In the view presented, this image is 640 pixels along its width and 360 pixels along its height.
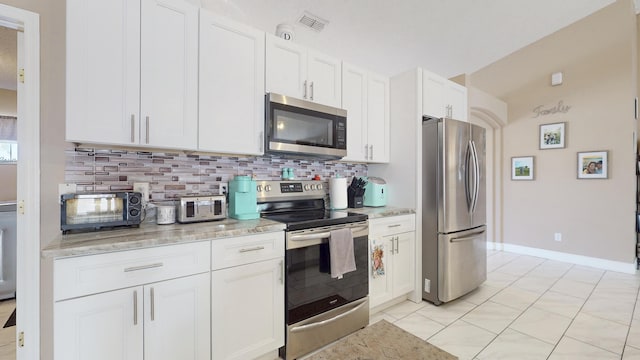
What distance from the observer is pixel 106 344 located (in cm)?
127

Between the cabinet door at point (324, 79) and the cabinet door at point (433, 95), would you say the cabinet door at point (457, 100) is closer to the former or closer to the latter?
the cabinet door at point (433, 95)

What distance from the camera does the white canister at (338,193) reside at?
104 inches

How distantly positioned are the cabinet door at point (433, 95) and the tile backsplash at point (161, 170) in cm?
151

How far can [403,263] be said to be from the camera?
103 inches

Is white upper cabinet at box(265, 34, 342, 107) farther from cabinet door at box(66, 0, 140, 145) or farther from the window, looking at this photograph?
the window

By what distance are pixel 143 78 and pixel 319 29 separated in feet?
6.27

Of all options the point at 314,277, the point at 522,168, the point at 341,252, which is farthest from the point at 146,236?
the point at 522,168

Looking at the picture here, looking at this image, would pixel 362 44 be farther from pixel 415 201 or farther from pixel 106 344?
pixel 106 344

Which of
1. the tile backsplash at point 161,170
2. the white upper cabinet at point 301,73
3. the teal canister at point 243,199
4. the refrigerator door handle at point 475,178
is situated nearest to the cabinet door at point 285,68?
the white upper cabinet at point 301,73

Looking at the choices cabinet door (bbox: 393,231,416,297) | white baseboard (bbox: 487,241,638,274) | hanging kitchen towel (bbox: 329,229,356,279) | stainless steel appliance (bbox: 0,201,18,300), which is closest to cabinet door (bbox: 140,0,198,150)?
hanging kitchen towel (bbox: 329,229,356,279)

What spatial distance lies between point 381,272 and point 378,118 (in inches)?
59.9

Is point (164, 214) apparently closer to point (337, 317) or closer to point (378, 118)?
point (337, 317)

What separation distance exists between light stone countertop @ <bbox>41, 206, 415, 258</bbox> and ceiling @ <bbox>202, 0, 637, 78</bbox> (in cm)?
152

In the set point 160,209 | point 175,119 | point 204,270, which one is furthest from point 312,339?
point 175,119
